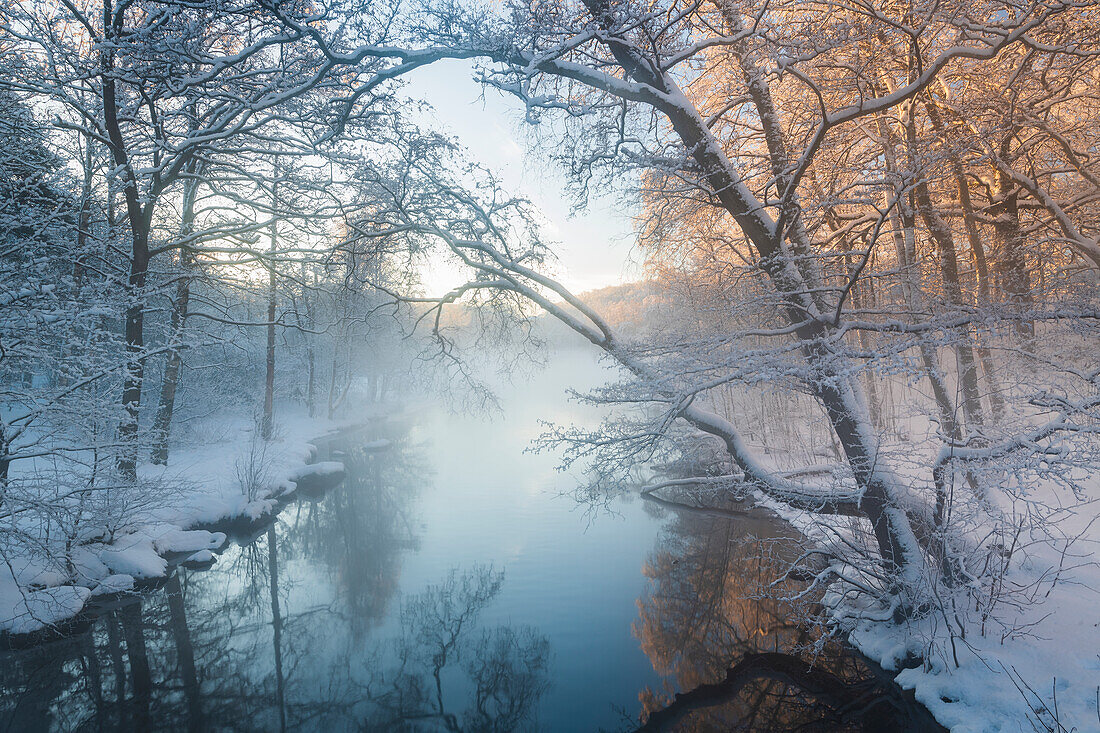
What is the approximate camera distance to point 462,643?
724cm

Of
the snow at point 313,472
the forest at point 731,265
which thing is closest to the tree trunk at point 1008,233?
the forest at point 731,265

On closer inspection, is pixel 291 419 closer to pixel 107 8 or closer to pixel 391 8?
pixel 107 8

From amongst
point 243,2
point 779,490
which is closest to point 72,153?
point 243,2

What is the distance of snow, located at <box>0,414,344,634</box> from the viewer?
6.90m

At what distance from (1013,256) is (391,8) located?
10542 mm

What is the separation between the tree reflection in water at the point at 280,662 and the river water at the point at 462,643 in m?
0.03

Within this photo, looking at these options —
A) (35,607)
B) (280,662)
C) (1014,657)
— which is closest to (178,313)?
(35,607)

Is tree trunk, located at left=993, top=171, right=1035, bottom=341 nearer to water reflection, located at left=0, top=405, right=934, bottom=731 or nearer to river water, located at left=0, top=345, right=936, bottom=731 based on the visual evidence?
water reflection, located at left=0, top=405, right=934, bottom=731

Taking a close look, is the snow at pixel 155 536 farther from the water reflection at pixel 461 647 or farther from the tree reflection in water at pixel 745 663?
the tree reflection in water at pixel 745 663

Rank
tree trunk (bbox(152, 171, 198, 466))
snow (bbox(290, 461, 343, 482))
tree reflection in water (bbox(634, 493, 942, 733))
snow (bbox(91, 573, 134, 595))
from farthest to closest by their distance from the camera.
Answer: snow (bbox(290, 461, 343, 482)), tree trunk (bbox(152, 171, 198, 466)), snow (bbox(91, 573, 134, 595)), tree reflection in water (bbox(634, 493, 942, 733))

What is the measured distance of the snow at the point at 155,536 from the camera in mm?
6902

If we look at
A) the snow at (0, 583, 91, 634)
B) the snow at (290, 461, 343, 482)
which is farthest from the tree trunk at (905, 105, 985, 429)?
the snow at (290, 461, 343, 482)

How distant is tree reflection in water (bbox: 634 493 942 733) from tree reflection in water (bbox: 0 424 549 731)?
1.68 m

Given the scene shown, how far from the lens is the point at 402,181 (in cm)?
658
